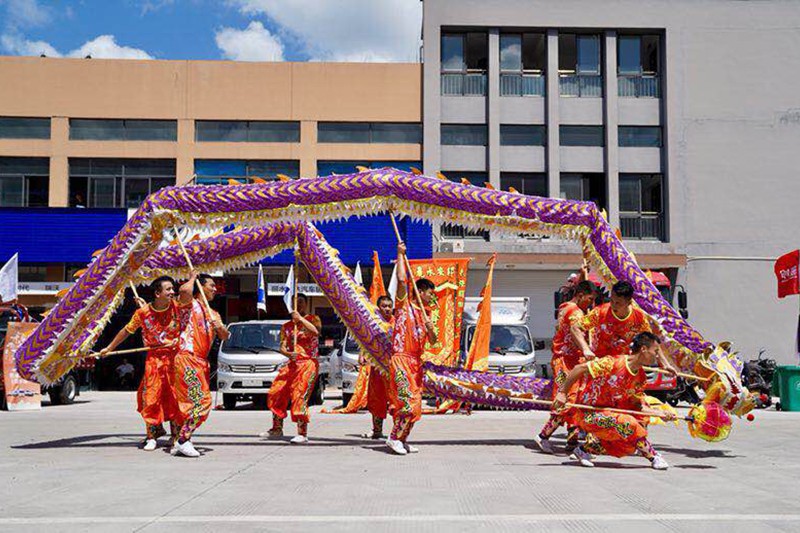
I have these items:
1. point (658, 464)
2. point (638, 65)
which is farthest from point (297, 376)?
point (638, 65)

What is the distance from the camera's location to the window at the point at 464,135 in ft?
97.0

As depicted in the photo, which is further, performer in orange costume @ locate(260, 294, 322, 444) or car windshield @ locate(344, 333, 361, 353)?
car windshield @ locate(344, 333, 361, 353)

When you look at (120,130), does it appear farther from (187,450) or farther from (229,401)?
(187,450)

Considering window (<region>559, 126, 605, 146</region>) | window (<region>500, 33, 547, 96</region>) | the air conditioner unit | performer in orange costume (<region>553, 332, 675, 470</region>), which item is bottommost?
performer in orange costume (<region>553, 332, 675, 470</region>)

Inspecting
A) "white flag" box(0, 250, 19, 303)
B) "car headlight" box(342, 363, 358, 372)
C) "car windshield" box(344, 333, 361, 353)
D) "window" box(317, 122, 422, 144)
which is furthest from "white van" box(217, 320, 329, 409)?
"window" box(317, 122, 422, 144)

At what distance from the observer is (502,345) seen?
18.5 metres

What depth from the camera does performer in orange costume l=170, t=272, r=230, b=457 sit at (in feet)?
30.1

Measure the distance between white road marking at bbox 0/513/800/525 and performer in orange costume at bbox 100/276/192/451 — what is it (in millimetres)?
3980

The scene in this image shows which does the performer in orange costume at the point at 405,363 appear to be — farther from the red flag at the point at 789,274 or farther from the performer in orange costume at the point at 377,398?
the red flag at the point at 789,274

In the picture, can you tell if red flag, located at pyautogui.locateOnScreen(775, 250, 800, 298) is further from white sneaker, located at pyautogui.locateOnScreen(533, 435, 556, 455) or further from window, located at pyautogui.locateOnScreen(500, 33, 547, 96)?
white sneaker, located at pyautogui.locateOnScreen(533, 435, 556, 455)

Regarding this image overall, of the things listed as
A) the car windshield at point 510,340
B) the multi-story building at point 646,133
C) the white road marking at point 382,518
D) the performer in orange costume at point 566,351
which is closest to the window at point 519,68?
the multi-story building at point 646,133

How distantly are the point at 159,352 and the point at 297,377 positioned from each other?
1877 millimetres

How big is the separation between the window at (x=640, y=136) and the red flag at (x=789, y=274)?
33.0ft

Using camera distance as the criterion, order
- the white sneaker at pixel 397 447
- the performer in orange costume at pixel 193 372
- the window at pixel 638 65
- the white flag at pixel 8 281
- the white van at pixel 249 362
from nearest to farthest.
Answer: the performer in orange costume at pixel 193 372 → the white sneaker at pixel 397 447 → the white van at pixel 249 362 → the white flag at pixel 8 281 → the window at pixel 638 65
